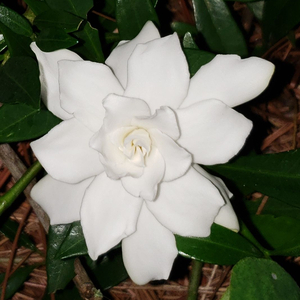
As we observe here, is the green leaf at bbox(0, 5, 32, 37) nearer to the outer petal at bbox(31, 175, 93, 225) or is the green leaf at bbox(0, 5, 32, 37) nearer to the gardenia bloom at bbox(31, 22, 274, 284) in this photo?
the gardenia bloom at bbox(31, 22, 274, 284)

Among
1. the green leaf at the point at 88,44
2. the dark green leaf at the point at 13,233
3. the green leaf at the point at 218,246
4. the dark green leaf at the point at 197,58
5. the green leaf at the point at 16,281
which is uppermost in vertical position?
the green leaf at the point at 88,44

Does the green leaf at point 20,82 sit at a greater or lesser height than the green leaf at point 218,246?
greater

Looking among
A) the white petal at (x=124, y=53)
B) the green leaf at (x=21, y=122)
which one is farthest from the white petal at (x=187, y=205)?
the green leaf at (x=21, y=122)

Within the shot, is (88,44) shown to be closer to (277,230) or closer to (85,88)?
(85,88)

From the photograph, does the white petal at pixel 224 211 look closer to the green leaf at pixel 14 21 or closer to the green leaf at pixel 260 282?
the green leaf at pixel 260 282

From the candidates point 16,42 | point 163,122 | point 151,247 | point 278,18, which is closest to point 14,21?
point 16,42

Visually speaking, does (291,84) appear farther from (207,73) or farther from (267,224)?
(207,73)

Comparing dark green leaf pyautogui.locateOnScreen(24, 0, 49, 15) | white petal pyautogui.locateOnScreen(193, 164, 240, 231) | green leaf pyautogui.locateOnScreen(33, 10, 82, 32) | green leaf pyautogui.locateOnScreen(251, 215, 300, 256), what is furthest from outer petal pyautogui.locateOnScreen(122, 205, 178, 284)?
dark green leaf pyautogui.locateOnScreen(24, 0, 49, 15)
